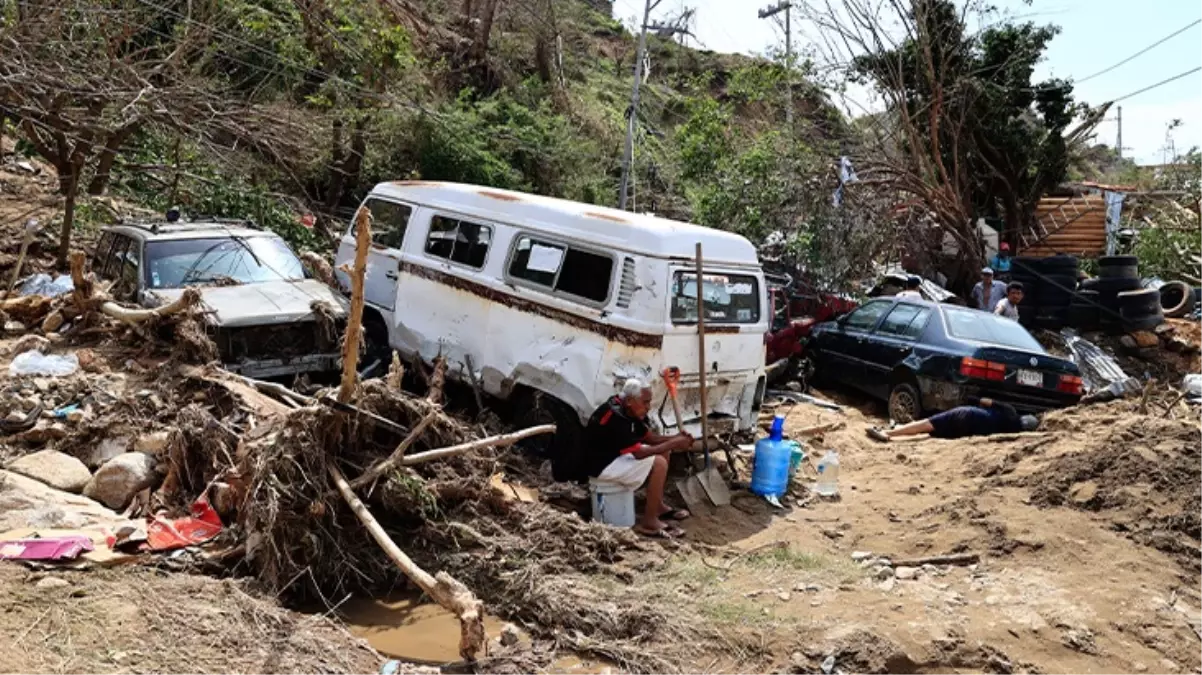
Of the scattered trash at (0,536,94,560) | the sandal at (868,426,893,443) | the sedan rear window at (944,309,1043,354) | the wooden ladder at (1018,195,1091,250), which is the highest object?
the wooden ladder at (1018,195,1091,250)

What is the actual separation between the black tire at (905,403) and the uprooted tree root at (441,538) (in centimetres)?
534

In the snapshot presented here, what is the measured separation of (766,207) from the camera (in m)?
15.9

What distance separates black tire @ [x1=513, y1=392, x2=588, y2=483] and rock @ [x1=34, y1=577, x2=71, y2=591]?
3334 mm

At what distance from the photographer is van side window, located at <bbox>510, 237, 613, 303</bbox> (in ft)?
24.9

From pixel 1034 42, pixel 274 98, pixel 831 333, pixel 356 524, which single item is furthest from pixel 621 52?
pixel 356 524

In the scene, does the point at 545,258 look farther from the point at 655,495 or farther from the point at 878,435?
the point at 878,435

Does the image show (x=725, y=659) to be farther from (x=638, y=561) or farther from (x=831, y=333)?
(x=831, y=333)

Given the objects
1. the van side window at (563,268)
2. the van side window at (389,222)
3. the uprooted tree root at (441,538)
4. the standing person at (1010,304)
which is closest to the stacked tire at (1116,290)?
the standing person at (1010,304)

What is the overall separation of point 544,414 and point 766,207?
29.7 feet

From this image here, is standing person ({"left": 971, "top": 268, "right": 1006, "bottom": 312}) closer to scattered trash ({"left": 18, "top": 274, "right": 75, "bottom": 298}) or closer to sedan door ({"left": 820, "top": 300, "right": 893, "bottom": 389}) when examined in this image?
sedan door ({"left": 820, "top": 300, "right": 893, "bottom": 389})

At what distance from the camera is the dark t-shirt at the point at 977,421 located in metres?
9.84

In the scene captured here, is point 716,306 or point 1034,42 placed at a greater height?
point 1034,42

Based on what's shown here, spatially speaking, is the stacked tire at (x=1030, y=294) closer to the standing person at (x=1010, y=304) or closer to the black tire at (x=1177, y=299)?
the standing person at (x=1010, y=304)

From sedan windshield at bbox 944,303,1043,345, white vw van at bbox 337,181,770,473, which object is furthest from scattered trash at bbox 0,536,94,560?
sedan windshield at bbox 944,303,1043,345
